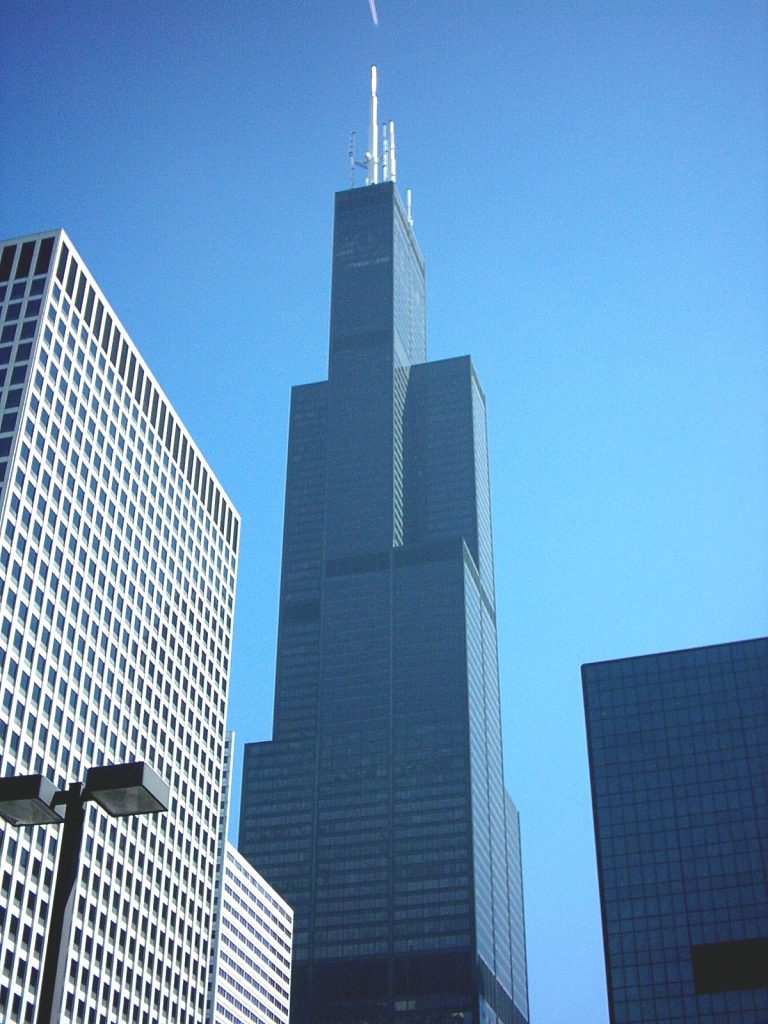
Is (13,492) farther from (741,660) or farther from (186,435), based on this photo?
(741,660)

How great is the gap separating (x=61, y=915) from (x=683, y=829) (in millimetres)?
172287

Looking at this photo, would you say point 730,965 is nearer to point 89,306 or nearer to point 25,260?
point 89,306

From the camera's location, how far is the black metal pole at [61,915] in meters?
20.0

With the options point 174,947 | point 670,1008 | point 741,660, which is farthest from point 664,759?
point 174,947

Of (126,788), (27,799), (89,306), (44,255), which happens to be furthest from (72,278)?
(126,788)

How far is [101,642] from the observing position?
12056 cm

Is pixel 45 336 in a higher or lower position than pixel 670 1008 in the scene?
higher

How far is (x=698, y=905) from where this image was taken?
174 m

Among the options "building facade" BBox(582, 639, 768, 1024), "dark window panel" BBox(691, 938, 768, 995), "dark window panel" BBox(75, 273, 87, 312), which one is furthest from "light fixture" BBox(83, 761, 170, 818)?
"dark window panel" BBox(691, 938, 768, 995)

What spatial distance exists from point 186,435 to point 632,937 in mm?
94718

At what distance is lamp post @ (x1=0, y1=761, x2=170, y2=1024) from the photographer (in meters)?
20.8

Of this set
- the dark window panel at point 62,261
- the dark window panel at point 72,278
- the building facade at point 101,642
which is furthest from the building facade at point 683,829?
the dark window panel at point 62,261

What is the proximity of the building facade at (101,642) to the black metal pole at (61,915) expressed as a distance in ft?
264

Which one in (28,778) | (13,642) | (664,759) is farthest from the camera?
(664,759)
